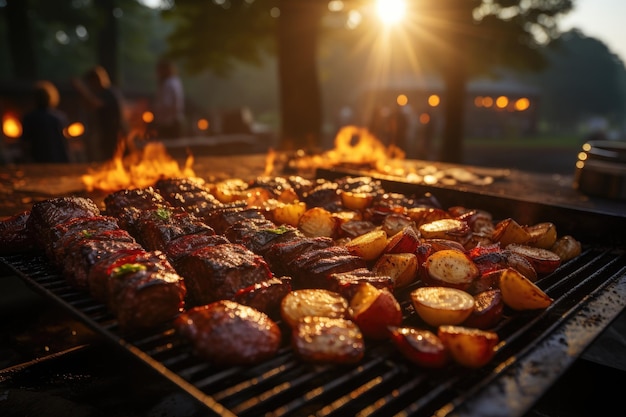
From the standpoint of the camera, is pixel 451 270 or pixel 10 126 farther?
pixel 10 126

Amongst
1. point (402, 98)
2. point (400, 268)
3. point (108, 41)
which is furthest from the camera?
point (402, 98)

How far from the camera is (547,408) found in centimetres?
371

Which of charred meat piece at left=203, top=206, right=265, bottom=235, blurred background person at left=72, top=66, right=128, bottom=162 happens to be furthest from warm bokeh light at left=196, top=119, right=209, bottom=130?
charred meat piece at left=203, top=206, right=265, bottom=235

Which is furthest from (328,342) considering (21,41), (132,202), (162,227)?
(21,41)

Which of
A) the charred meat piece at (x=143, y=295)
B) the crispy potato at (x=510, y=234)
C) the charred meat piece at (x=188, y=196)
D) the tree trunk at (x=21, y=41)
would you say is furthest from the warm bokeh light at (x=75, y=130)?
the crispy potato at (x=510, y=234)

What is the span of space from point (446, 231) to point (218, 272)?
6.62 feet

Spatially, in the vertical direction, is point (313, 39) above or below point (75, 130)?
above

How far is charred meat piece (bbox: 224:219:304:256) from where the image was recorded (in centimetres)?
333

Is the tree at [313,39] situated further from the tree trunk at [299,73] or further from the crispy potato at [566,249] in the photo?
the crispy potato at [566,249]

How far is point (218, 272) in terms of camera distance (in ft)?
8.63

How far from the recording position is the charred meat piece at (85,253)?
9.00 feet

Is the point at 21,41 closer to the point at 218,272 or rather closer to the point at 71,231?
the point at 71,231

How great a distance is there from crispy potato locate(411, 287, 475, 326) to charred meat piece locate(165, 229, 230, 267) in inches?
55.6

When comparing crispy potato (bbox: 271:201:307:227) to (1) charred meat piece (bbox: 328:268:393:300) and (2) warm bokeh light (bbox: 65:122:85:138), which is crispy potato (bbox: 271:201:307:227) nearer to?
(1) charred meat piece (bbox: 328:268:393:300)
